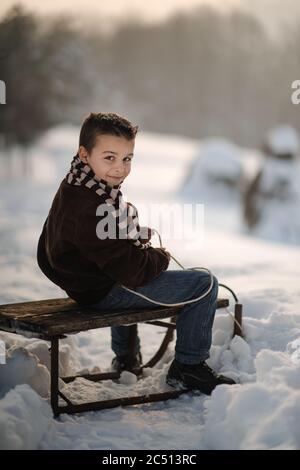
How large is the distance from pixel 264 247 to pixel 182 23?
67.2 meters

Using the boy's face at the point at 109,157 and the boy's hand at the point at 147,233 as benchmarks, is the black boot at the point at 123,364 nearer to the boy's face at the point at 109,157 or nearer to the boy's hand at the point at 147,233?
the boy's hand at the point at 147,233

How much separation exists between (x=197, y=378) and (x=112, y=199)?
988 millimetres

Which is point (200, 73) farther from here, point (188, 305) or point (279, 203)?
point (188, 305)

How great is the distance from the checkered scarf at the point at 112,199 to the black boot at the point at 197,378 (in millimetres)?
661

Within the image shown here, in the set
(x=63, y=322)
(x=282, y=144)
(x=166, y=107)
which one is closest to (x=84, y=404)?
(x=63, y=322)

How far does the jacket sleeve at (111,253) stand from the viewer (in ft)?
10.7

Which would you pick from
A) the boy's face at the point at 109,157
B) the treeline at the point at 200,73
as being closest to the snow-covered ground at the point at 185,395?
the boy's face at the point at 109,157

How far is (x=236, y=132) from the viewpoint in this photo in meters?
61.8

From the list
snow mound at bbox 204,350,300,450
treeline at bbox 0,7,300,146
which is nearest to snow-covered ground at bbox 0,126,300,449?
snow mound at bbox 204,350,300,450

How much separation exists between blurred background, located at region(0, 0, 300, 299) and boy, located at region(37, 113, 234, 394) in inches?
81.1

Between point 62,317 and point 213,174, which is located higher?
point 62,317

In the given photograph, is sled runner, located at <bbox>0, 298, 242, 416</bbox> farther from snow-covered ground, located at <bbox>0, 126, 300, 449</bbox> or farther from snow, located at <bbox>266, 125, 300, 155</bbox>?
snow, located at <bbox>266, 125, 300, 155</bbox>

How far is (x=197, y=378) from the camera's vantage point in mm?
3520
